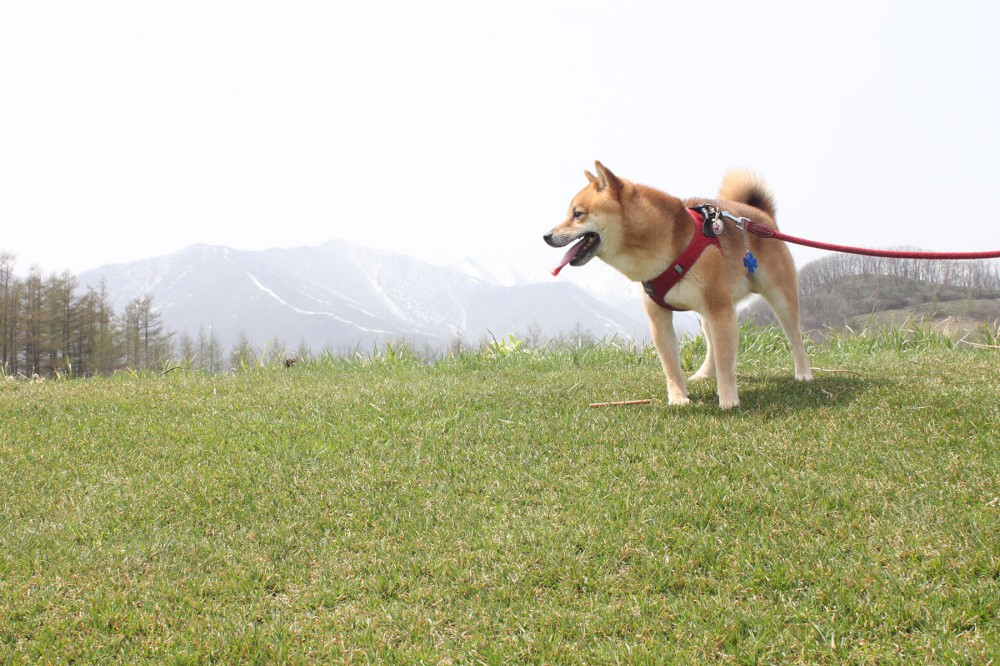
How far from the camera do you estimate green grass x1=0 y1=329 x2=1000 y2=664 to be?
3.17m

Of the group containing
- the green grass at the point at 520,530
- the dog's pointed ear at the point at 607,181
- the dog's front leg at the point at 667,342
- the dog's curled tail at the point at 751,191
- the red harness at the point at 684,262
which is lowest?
the green grass at the point at 520,530

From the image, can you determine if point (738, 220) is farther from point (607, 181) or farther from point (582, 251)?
point (582, 251)

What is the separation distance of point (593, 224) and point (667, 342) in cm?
138

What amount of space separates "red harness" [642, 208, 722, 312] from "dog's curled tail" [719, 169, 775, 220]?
1.48 meters

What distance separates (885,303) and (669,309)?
28.8ft

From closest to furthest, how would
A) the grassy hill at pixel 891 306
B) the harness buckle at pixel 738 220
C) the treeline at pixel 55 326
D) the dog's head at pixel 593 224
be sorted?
the dog's head at pixel 593 224 → the harness buckle at pixel 738 220 → the grassy hill at pixel 891 306 → the treeline at pixel 55 326

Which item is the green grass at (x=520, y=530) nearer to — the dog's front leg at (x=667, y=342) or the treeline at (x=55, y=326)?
the dog's front leg at (x=667, y=342)

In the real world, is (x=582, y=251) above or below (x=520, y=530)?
above

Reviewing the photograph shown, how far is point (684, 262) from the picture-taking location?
18.5 ft

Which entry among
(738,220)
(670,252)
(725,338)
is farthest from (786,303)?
(670,252)

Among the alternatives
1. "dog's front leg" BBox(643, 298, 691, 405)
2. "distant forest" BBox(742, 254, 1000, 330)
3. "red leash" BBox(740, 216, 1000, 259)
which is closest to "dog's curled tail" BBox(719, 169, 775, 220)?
"red leash" BBox(740, 216, 1000, 259)

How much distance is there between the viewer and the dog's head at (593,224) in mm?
5426

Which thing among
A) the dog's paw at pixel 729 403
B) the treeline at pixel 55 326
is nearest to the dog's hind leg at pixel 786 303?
the dog's paw at pixel 729 403

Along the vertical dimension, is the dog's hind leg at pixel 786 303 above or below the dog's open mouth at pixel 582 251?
below
